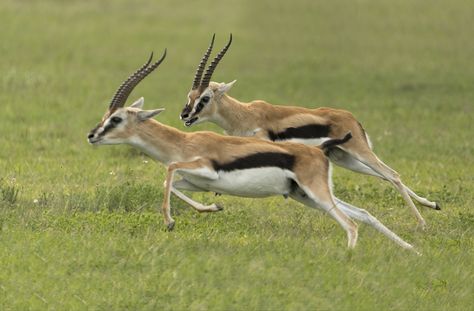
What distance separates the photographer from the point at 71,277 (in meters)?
8.54

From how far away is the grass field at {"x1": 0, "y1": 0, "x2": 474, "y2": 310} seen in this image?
8.59 m

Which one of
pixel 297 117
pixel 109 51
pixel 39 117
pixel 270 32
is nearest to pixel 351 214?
pixel 297 117

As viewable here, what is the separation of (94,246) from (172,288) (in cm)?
103

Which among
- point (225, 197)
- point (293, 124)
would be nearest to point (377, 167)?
point (293, 124)

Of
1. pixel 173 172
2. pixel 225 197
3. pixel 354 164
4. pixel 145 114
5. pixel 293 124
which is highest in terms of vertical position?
pixel 145 114

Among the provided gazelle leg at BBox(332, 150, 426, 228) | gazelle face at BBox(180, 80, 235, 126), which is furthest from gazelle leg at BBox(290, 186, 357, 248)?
gazelle face at BBox(180, 80, 235, 126)

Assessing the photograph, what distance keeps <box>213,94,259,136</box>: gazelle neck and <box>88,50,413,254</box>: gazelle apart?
2147 millimetres

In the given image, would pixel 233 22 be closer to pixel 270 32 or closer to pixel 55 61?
pixel 270 32

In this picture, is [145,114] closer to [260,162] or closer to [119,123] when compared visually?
[119,123]

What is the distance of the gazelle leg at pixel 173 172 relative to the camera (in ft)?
32.1

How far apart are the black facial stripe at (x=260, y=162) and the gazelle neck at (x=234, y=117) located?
241 cm

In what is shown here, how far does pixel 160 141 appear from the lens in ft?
33.9

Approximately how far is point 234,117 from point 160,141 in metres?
2.33

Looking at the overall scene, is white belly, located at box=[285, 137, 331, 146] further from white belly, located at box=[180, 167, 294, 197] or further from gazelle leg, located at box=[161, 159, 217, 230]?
gazelle leg, located at box=[161, 159, 217, 230]
